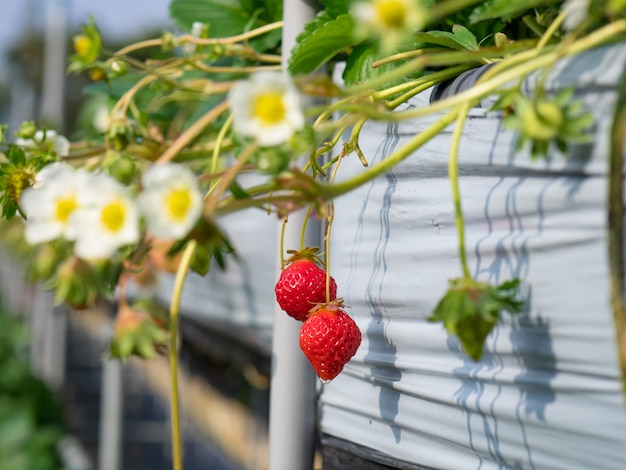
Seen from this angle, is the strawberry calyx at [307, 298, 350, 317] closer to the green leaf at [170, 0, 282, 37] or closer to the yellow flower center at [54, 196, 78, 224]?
the yellow flower center at [54, 196, 78, 224]

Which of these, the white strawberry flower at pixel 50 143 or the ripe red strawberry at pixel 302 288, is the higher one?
the white strawberry flower at pixel 50 143

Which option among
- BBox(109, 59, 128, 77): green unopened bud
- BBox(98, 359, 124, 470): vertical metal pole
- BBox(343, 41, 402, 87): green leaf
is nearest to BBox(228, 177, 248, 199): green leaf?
BBox(343, 41, 402, 87): green leaf

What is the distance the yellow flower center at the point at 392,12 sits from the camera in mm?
332

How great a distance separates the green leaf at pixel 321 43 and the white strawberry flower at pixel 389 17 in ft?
0.81

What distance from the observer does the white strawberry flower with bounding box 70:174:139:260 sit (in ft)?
1.12

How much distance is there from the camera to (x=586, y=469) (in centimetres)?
43

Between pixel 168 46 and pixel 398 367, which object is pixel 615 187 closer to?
pixel 398 367

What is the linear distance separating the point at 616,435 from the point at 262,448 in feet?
8.09

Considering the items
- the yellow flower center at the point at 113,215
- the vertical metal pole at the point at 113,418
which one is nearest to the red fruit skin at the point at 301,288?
the yellow flower center at the point at 113,215

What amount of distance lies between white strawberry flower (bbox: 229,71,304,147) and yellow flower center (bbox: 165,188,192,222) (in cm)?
3

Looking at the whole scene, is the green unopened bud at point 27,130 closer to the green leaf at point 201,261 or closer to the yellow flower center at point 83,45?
the yellow flower center at point 83,45

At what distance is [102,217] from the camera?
349 mm

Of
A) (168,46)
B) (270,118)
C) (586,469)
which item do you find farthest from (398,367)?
(168,46)

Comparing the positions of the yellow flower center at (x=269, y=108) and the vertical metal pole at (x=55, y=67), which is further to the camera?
the vertical metal pole at (x=55, y=67)
